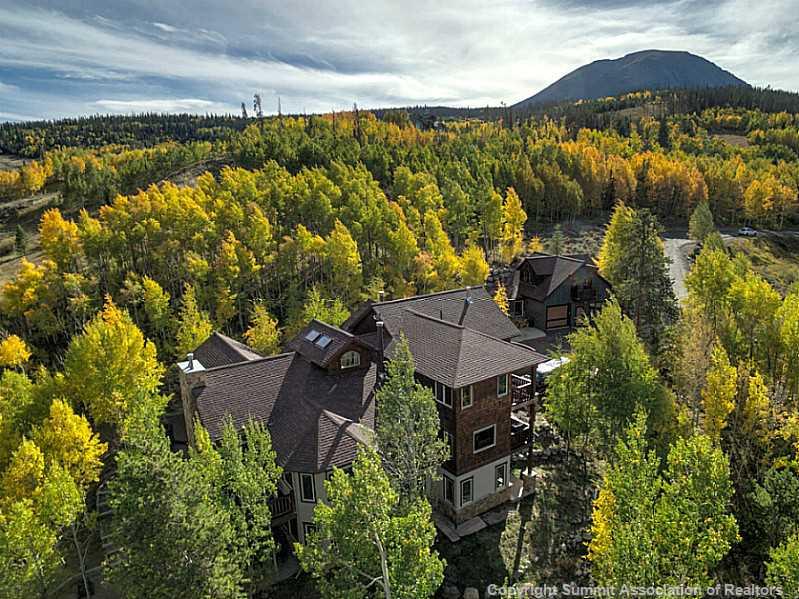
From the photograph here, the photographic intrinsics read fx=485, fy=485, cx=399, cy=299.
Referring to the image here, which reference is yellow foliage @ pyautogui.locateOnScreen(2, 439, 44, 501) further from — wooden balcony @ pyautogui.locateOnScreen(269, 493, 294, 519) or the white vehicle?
the white vehicle

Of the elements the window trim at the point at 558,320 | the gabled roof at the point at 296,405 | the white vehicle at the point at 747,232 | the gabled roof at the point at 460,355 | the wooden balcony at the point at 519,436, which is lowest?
the window trim at the point at 558,320

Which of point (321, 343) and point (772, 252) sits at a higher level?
point (321, 343)

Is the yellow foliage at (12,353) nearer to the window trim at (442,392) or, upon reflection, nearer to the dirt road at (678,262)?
the window trim at (442,392)

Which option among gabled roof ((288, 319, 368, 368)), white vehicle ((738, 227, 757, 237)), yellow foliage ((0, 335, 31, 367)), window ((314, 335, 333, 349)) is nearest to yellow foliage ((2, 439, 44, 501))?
gabled roof ((288, 319, 368, 368))

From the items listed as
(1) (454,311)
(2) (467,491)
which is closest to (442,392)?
(2) (467,491)

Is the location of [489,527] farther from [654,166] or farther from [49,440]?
[654,166]

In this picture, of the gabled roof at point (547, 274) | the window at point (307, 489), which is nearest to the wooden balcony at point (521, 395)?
the window at point (307, 489)

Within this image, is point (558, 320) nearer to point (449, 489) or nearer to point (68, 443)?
point (449, 489)
